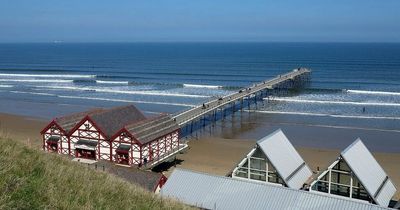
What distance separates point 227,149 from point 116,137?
A: 9974 millimetres

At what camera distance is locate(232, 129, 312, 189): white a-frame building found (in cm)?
1841

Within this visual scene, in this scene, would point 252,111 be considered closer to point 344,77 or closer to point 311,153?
point 311,153

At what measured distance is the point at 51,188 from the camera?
7.57 metres

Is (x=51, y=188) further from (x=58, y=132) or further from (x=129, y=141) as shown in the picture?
(x=58, y=132)

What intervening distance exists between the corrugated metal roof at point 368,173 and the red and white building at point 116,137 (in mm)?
11307

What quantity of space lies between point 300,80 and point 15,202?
67940 millimetres

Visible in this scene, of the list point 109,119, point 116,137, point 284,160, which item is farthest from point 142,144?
point 284,160

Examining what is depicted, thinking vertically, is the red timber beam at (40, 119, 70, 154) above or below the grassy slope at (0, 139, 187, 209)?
below

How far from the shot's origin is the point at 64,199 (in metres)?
7.41

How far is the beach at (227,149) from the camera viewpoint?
1107 inches

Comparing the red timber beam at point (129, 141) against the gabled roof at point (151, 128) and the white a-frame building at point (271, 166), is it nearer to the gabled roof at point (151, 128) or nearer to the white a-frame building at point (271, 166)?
the gabled roof at point (151, 128)

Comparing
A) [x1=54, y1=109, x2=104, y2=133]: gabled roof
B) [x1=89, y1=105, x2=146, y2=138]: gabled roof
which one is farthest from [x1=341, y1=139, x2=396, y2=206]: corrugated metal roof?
[x1=54, y1=109, x2=104, y2=133]: gabled roof

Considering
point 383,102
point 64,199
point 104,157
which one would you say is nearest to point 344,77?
point 383,102

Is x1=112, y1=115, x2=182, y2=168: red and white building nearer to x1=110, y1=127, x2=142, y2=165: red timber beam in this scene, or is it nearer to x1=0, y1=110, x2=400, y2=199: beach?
x1=110, y1=127, x2=142, y2=165: red timber beam
